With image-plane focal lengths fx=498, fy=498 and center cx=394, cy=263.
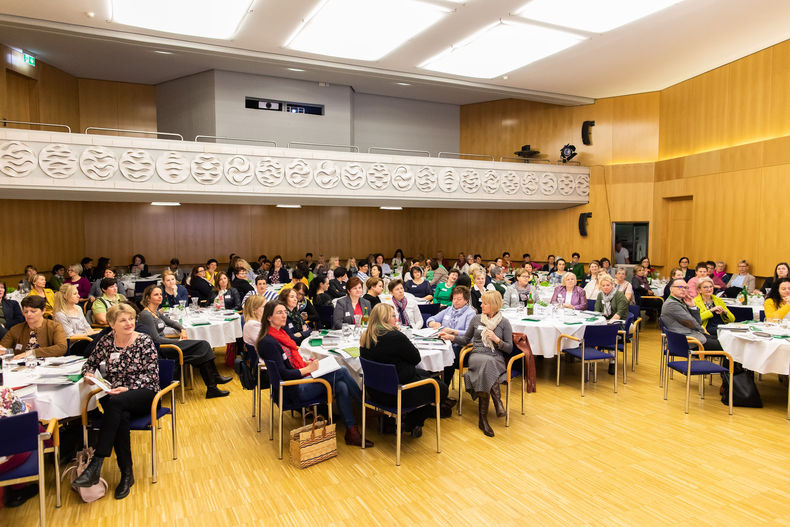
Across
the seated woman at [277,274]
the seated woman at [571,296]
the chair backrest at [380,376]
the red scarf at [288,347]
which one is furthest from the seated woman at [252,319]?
the seated woman at [277,274]

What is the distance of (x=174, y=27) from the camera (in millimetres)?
10969

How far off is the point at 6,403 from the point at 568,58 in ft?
42.4

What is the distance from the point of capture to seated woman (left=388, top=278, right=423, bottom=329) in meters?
6.73

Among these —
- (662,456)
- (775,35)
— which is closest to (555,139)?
(775,35)

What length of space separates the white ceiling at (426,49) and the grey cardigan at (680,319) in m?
6.40

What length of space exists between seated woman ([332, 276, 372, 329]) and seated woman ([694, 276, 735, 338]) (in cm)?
484

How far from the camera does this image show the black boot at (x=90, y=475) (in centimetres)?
394

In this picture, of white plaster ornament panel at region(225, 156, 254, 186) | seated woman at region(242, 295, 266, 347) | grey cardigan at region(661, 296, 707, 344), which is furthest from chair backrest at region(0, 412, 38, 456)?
white plaster ornament panel at region(225, 156, 254, 186)

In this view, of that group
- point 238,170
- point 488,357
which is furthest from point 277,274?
point 488,357

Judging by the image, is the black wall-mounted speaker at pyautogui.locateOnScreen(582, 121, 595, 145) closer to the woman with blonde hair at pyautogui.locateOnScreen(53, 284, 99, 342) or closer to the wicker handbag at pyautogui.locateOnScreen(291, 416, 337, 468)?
the wicker handbag at pyautogui.locateOnScreen(291, 416, 337, 468)

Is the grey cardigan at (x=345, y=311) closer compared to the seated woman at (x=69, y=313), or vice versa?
the seated woman at (x=69, y=313)

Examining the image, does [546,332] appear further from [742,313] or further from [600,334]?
[742,313]

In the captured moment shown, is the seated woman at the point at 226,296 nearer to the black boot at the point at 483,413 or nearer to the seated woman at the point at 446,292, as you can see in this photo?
the seated woman at the point at 446,292

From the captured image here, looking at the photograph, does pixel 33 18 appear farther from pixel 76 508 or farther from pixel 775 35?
pixel 775 35
